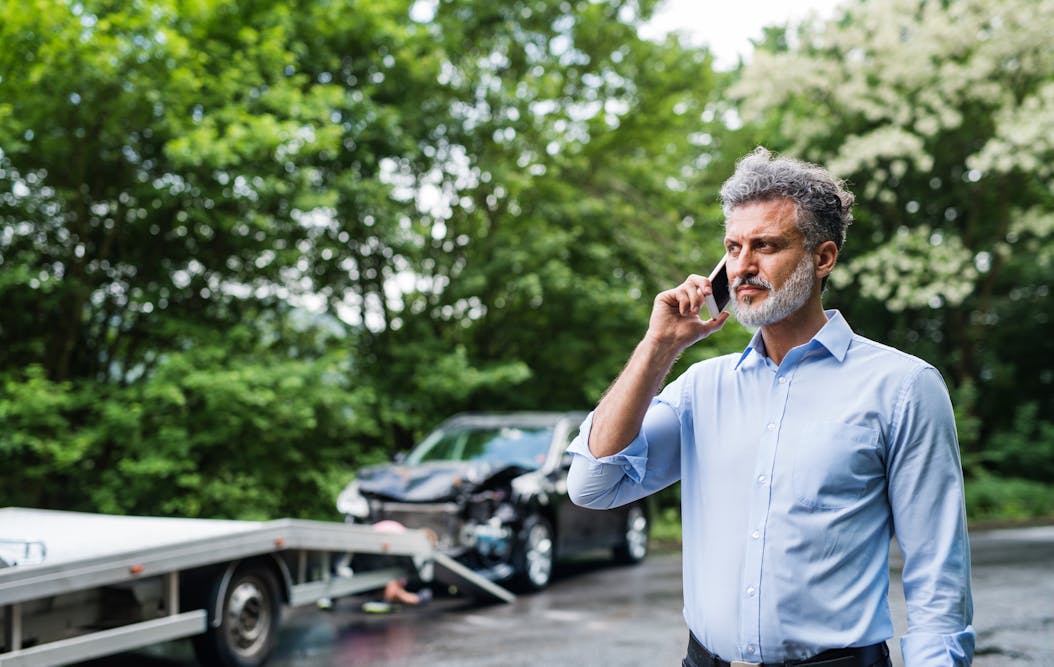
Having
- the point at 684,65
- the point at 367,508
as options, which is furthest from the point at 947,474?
the point at 684,65

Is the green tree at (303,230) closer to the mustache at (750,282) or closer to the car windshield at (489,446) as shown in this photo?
the car windshield at (489,446)

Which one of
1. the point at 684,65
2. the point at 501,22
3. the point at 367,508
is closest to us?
the point at 367,508

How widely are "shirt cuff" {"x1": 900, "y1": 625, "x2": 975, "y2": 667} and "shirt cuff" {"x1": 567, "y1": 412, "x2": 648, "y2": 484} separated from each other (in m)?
0.71

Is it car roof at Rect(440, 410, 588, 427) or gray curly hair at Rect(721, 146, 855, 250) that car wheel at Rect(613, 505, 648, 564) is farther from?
gray curly hair at Rect(721, 146, 855, 250)

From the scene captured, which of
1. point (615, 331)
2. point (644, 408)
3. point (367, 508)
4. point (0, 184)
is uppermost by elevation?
point (0, 184)

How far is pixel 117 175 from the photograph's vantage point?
41.0 feet

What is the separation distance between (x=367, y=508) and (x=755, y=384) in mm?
8100

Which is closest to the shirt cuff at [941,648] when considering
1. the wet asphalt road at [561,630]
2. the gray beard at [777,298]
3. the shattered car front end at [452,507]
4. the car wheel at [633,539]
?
the gray beard at [777,298]

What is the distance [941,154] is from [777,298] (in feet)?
65.9

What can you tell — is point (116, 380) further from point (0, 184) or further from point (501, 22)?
point (501, 22)

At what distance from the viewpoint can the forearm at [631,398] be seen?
244 centimetres

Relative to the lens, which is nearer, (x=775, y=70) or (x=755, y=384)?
(x=755, y=384)

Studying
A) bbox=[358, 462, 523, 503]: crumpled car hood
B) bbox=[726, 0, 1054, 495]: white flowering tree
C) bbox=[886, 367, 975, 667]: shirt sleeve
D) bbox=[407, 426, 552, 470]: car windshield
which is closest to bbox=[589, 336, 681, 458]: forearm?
bbox=[886, 367, 975, 667]: shirt sleeve

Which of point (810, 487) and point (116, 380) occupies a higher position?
point (116, 380)
